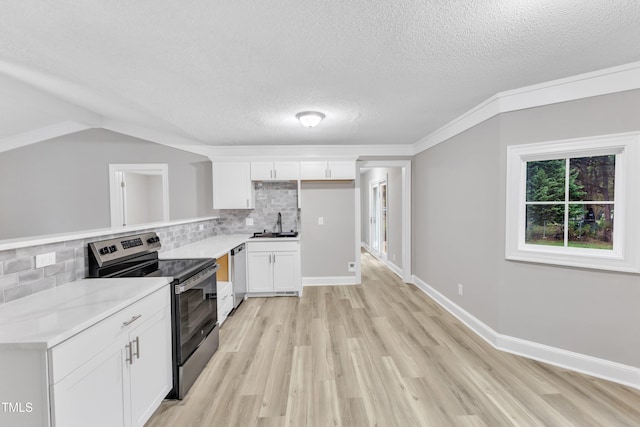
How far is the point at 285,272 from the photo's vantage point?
390 cm

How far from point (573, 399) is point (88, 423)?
Result: 290 centimetres

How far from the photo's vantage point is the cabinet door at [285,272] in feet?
12.8

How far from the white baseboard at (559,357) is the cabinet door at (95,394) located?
2950 millimetres

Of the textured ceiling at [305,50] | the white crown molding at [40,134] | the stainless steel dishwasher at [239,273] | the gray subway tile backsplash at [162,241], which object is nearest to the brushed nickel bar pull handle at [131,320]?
the gray subway tile backsplash at [162,241]

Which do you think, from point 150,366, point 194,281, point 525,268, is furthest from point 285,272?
point 525,268

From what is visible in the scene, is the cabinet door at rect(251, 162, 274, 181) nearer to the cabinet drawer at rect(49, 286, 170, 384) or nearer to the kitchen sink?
the kitchen sink

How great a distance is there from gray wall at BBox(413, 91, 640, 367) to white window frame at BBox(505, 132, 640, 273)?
0.06m

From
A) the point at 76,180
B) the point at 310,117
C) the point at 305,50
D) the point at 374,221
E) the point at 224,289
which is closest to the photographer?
the point at 305,50

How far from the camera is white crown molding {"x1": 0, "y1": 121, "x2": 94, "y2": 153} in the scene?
373 cm

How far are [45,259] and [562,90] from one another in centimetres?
390

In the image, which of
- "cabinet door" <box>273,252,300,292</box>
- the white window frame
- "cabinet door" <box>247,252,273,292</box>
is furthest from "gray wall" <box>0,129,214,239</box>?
the white window frame

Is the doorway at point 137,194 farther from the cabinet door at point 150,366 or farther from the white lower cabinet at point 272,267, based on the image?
the cabinet door at point 150,366

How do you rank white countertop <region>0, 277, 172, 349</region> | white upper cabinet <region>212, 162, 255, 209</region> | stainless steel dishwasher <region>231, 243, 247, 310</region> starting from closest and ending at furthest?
white countertop <region>0, 277, 172, 349</region> → stainless steel dishwasher <region>231, 243, 247, 310</region> → white upper cabinet <region>212, 162, 255, 209</region>

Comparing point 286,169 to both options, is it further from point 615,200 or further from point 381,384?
point 615,200
